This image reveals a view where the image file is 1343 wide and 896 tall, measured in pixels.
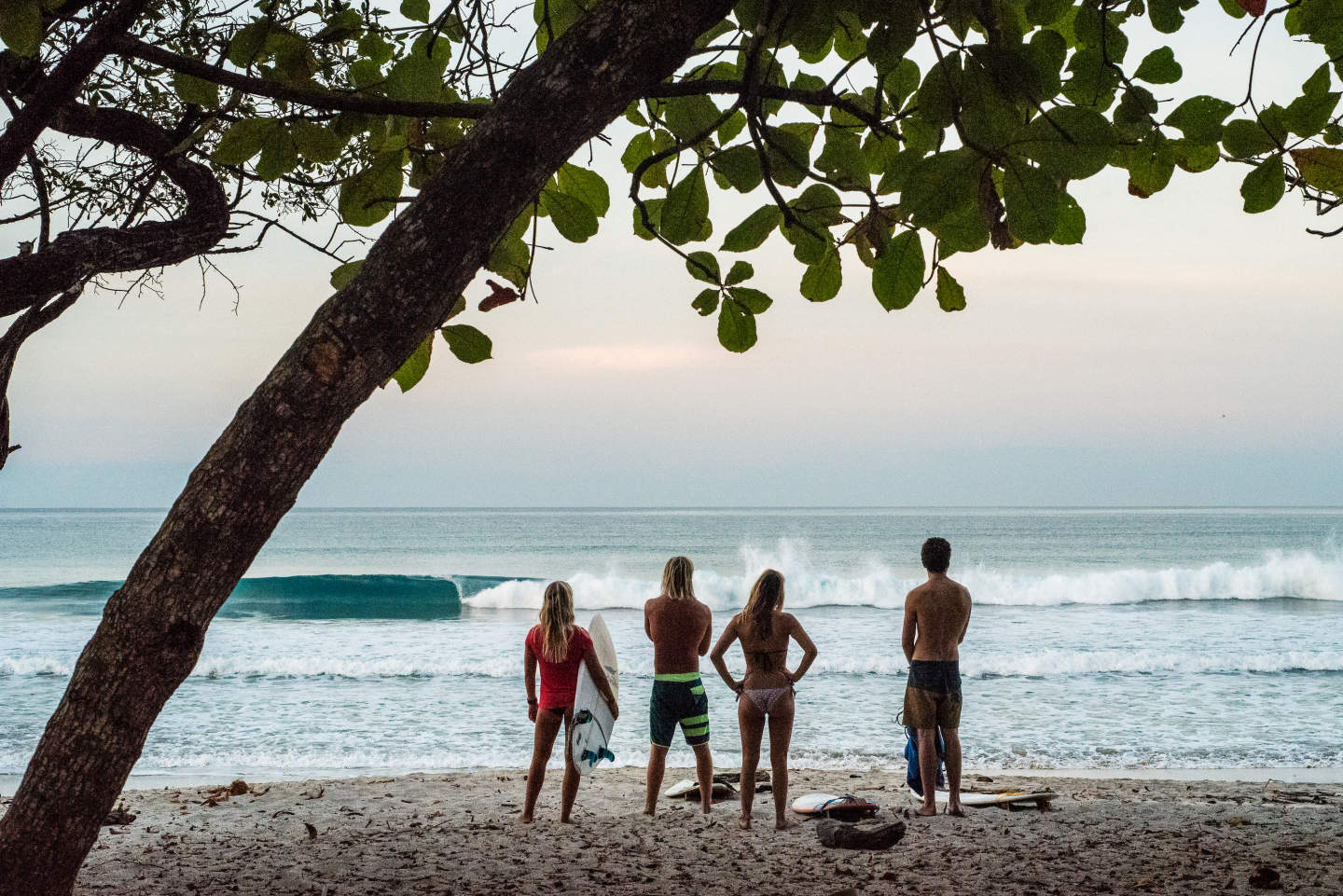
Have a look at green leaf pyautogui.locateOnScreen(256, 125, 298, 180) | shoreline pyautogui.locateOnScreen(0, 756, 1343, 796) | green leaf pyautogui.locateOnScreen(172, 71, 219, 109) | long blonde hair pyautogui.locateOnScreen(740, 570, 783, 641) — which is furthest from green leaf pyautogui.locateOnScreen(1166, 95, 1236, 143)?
shoreline pyautogui.locateOnScreen(0, 756, 1343, 796)

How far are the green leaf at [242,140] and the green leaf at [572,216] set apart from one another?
0.41 metres

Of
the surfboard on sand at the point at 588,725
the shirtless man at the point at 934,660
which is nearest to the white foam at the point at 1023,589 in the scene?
the shirtless man at the point at 934,660

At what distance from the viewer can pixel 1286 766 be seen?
8.00 meters

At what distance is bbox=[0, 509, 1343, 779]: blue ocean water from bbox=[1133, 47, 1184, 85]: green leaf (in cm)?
771

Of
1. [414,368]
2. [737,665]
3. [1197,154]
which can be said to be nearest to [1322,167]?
[1197,154]

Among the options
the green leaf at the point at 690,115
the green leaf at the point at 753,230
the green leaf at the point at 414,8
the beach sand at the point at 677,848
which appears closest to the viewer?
the green leaf at the point at 753,230

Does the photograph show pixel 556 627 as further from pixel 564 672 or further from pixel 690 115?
pixel 690 115

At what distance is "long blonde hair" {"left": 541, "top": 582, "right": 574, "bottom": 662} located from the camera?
5.39 metres

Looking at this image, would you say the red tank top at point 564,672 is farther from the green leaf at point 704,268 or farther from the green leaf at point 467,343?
the green leaf at point 467,343

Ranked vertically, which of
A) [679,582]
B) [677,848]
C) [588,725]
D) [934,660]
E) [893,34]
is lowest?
[677,848]

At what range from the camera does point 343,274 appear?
1.61 m

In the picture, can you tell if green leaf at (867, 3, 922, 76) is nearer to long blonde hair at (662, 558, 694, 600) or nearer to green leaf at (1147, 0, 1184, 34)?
green leaf at (1147, 0, 1184, 34)

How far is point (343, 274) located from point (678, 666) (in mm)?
4369

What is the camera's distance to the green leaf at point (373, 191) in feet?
5.23
